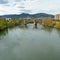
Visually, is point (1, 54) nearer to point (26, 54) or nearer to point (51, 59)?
point (26, 54)

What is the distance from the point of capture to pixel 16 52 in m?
7.71

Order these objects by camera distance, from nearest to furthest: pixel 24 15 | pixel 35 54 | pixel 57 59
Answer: pixel 57 59 < pixel 35 54 < pixel 24 15

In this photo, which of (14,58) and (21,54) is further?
(21,54)

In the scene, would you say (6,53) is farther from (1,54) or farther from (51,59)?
(51,59)

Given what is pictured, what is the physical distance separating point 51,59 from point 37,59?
1.81 ft

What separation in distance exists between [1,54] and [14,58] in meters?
0.93

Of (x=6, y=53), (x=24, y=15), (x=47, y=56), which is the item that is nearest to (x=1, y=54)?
(x=6, y=53)

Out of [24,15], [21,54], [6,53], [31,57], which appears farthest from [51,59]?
[24,15]

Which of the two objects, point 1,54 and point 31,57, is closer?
point 31,57

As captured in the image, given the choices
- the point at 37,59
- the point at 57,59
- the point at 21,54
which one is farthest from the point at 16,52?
the point at 57,59

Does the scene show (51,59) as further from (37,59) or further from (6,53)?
(6,53)

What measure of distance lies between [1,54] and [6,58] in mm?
716

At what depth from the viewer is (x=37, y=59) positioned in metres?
6.66

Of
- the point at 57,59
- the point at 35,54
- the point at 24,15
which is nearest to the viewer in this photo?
the point at 57,59
